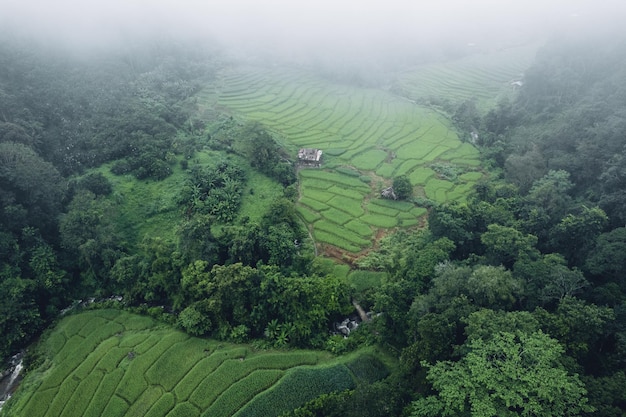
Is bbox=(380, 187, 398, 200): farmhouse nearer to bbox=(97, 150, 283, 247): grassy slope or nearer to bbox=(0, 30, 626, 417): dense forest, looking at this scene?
bbox=(0, 30, 626, 417): dense forest

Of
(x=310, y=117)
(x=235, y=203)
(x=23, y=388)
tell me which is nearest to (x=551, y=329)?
(x=235, y=203)

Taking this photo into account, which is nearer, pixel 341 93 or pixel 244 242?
pixel 244 242

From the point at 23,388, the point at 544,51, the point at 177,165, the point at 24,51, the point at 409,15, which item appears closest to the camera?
the point at 23,388

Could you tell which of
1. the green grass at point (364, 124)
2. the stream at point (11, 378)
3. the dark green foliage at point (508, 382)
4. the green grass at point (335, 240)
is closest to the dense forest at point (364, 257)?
the dark green foliage at point (508, 382)

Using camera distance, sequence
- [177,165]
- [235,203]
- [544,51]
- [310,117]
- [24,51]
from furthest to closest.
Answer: [544,51] → [310,117] → [24,51] → [177,165] → [235,203]

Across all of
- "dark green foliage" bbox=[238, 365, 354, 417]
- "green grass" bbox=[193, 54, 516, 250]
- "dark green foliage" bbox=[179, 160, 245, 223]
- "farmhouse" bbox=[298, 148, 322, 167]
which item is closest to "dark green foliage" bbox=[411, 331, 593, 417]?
"dark green foliage" bbox=[238, 365, 354, 417]

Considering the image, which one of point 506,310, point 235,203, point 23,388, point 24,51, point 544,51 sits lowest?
point 23,388

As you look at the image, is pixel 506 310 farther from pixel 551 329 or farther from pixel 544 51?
pixel 544 51

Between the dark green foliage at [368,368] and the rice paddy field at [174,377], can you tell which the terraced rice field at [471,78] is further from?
the rice paddy field at [174,377]
